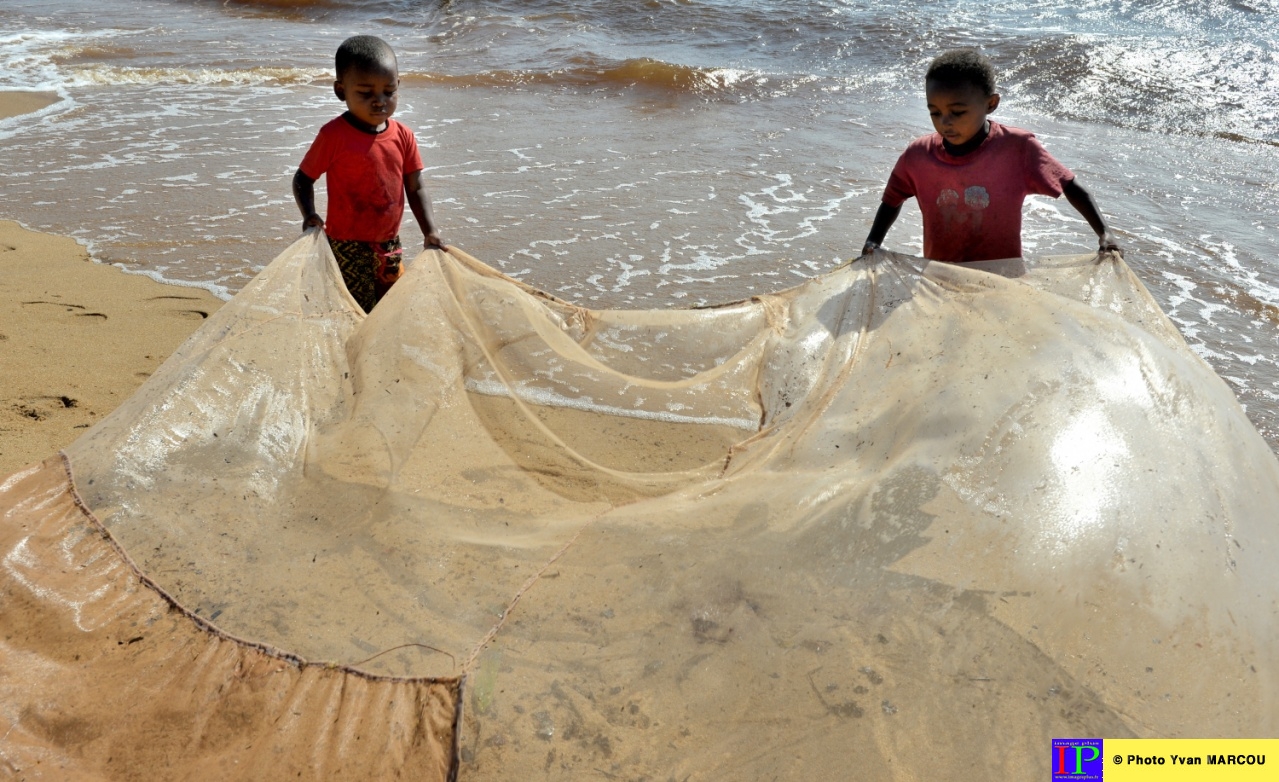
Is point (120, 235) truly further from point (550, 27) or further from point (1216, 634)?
point (550, 27)

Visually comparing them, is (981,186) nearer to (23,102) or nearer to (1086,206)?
(1086,206)

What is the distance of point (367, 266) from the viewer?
386cm

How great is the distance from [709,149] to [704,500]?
6822mm

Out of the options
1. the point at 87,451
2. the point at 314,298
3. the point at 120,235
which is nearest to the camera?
the point at 87,451

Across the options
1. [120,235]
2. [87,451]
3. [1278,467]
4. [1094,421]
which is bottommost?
[120,235]

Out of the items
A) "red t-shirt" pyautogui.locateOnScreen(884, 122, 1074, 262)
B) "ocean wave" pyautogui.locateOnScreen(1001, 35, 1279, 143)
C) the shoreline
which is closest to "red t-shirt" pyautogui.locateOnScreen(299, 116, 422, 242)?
"red t-shirt" pyautogui.locateOnScreen(884, 122, 1074, 262)

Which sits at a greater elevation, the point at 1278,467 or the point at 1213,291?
the point at 1278,467

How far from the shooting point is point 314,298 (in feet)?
9.93

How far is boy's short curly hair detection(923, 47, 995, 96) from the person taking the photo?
3.28m

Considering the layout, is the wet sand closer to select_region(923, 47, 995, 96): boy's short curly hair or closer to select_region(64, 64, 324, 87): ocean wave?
select_region(923, 47, 995, 96): boy's short curly hair

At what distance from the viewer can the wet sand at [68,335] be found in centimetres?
369

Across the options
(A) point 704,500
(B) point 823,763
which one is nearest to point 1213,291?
(A) point 704,500

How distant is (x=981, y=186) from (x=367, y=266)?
8.07ft

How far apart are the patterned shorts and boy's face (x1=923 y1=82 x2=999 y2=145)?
2225mm
